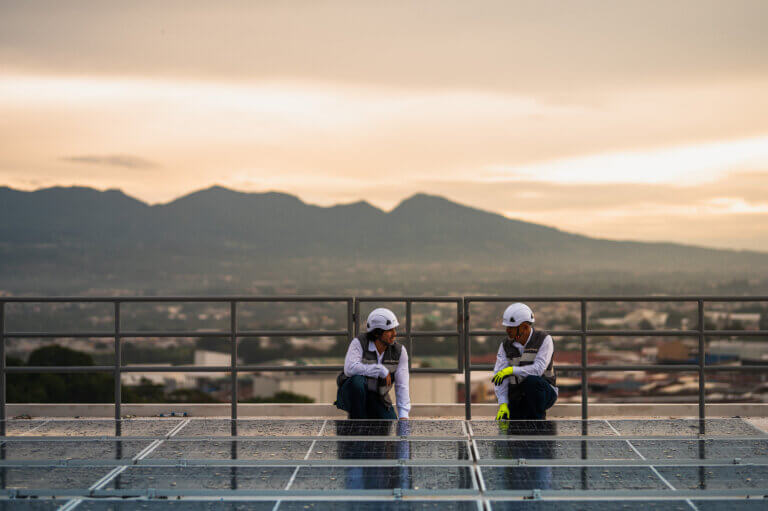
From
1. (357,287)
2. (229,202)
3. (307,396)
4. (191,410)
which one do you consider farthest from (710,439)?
(229,202)

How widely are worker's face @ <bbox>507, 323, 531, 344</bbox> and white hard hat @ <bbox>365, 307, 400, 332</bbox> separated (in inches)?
40.6

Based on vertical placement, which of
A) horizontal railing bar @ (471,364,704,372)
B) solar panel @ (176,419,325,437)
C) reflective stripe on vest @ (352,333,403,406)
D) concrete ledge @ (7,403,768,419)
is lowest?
concrete ledge @ (7,403,768,419)

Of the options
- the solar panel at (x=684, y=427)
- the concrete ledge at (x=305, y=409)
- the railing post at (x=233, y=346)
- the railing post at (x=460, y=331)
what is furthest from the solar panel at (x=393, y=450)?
the concrete ledge at (x=305, y=409)

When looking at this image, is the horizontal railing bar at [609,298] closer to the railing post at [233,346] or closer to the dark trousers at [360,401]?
the dark trousers at [360,401]

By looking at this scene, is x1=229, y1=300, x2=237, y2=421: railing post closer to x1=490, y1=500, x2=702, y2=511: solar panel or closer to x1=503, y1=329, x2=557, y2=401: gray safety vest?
x1=503, y1=329, x2=557, y2=401: gray safety vest

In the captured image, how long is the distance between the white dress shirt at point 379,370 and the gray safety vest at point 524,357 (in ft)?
2.99

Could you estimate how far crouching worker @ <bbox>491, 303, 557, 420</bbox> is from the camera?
24.2 ft

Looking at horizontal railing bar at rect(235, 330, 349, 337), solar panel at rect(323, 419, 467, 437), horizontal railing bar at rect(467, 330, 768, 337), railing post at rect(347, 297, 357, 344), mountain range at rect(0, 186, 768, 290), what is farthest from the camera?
mountain range at rect(0, 186, 768, 290)

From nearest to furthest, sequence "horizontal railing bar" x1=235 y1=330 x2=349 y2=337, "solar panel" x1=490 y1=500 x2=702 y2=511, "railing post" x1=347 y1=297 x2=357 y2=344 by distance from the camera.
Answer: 1. "solar panel" x1=490 y1=500 x2=702 y2=511
2. "horizontal railing bar" x1=235 y1=330 x2=349 y2=337
3. "railing post" x1=347 y1=297 x2=357 y2=344

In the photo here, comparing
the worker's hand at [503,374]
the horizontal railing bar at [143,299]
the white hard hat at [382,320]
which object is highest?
the horizontal railing bar at [143,299]

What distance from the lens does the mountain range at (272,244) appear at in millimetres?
136750

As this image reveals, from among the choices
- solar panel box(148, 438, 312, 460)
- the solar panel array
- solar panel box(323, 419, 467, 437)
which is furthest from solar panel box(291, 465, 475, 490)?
solar panel box(323, 419, 467, 437)

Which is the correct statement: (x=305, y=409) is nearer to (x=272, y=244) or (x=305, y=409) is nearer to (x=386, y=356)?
(x=386, y=356)

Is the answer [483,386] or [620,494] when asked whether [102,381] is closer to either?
[483,386]
